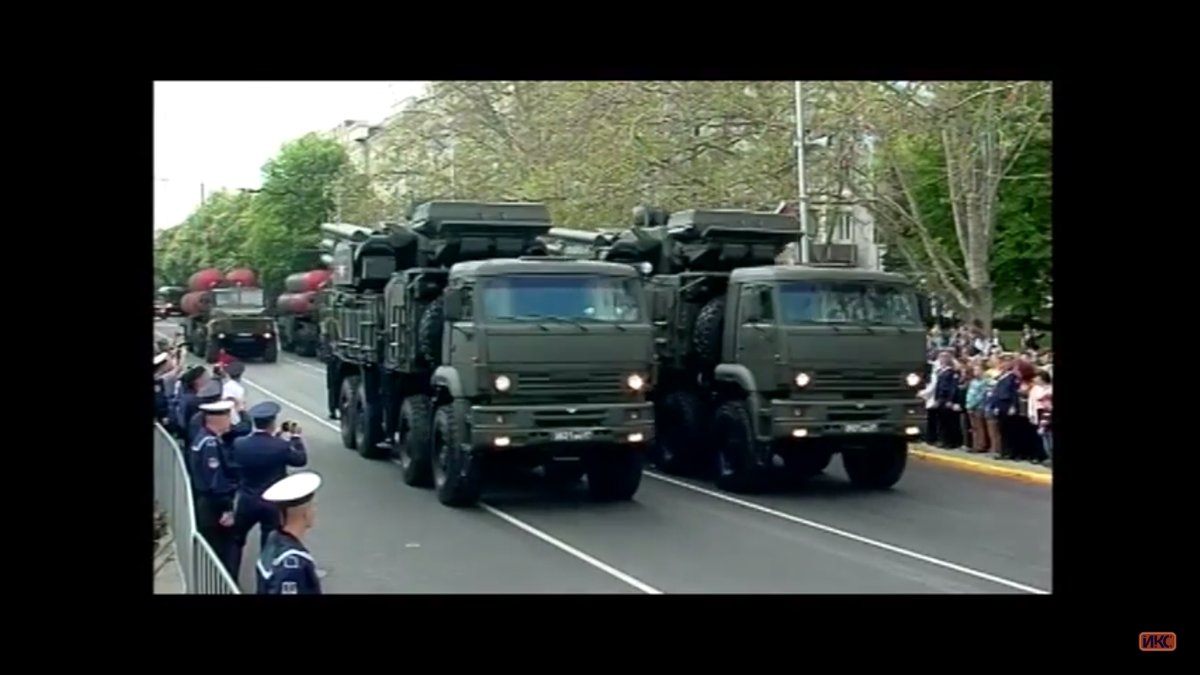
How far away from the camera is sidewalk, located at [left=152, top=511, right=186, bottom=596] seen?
633cm

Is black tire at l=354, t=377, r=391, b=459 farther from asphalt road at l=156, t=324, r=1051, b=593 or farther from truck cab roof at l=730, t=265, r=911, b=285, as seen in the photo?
truck cab roof at l=730, t=265, r=911, b=285

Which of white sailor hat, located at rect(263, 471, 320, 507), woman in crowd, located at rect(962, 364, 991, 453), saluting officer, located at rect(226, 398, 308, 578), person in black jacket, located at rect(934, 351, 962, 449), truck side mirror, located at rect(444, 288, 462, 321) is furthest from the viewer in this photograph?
person in black jacket, located at rect(934, 351, 962, 449)

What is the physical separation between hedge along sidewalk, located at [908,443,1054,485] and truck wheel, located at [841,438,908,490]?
849 mm

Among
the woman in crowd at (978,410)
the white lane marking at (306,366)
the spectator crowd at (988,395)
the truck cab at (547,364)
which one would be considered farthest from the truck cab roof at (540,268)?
the white lane marking at (306,366)

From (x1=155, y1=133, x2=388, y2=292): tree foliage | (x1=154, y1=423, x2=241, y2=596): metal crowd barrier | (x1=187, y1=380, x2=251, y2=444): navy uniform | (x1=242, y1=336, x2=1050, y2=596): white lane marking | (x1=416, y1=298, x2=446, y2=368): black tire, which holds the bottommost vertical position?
(x1=242, y1=336, x2=1050, y2=596): white lane marking

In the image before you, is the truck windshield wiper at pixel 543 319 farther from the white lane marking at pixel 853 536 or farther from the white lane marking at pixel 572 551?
the white lane marking at pixel 853 536

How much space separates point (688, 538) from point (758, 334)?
Answer: 2998 millimetres

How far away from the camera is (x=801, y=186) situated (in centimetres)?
1645

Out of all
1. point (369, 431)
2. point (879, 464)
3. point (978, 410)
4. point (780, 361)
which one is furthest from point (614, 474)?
point (978, 410)

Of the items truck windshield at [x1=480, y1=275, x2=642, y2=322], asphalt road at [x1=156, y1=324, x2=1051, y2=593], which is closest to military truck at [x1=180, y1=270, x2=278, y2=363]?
asphalt road at [x1=156, y1=324, x2=1051, y2=593]

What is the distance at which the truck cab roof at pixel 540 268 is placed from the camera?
1080 cm

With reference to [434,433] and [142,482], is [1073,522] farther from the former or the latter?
[434,433]
